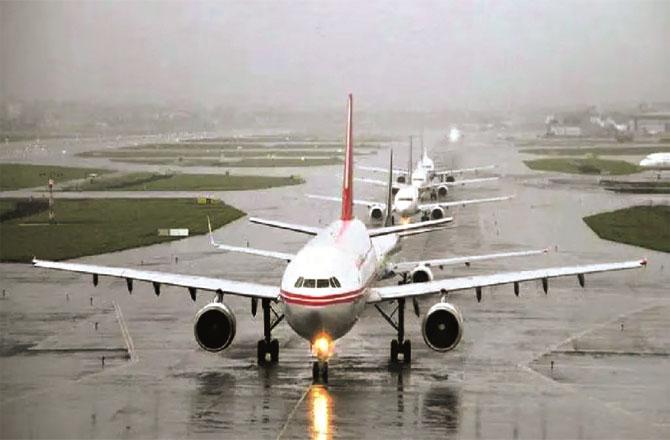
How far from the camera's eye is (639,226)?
5859 cm

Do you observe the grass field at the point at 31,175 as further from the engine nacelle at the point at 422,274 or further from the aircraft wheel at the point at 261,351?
the aircraft wheel at the point at 261,351

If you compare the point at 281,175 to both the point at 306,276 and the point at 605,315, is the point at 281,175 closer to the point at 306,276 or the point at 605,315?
the point at 605,315

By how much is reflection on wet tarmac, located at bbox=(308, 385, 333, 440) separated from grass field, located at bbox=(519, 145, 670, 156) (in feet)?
325

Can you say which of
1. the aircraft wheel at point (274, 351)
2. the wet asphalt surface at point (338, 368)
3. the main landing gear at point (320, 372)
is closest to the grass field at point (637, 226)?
the wet asphalt surface at point (338, 368)

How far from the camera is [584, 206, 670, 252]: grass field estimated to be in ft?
172

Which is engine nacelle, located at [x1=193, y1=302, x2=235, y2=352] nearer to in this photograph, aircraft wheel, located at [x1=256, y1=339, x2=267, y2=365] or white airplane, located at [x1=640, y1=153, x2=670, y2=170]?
aircraft wheel, located at [x1=256, y1=339, x2=267, y2=365]

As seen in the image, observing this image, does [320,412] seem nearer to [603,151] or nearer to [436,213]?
[436,213]

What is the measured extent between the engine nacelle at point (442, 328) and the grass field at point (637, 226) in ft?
88.7

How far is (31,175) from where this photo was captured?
250 feet

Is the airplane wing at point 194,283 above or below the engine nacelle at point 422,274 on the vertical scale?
below

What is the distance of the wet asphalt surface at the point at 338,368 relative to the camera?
21.3m

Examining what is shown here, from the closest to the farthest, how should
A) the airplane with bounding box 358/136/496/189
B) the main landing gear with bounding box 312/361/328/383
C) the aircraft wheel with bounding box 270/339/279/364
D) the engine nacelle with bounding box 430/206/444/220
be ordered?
the main landing gear with bounding box 312/361/328/383 < the aircraft wheel with bounding box 270/339/279/364 < the engine nacelle with bounding box 430/206/444/220 < the airplane with bounding box 358/136/496/189

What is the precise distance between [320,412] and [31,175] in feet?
193

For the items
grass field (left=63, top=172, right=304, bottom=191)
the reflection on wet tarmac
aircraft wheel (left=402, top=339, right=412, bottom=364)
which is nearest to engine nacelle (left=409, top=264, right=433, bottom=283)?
aircraft wheel (left=402, top=339, right=412, bottom=364)
